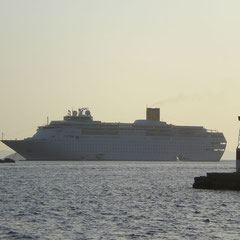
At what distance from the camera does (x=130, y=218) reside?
4675 cm

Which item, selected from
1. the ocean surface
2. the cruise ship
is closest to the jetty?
the ocean surface

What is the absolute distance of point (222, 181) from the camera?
70875 mm

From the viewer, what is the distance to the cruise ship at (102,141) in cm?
18488

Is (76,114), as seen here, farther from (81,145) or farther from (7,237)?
(7,237)

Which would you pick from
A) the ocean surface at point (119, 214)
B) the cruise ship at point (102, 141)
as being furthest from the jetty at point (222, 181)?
the cruise ship at point (102, 141)

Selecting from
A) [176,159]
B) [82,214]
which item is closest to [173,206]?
[82,214]

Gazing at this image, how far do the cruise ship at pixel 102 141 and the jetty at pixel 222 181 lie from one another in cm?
11187

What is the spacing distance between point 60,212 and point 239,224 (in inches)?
471

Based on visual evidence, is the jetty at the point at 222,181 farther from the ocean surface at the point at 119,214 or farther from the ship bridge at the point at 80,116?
the ship bridge at the point at 80,116

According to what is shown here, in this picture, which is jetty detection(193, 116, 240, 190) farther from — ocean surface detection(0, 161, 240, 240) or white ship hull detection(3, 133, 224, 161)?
white ship hull detection(3, 133, 224, 161)

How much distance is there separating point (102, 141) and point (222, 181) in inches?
4640

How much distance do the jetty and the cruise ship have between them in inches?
→ 4404

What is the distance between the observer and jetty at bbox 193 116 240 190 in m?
69.9

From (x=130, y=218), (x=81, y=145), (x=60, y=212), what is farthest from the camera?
(x=81, y=145)
